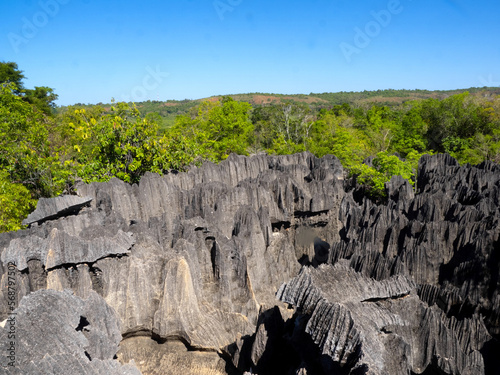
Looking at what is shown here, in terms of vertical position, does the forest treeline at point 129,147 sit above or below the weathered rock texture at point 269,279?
above

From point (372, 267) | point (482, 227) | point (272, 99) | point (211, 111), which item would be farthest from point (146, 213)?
point (272, 99)

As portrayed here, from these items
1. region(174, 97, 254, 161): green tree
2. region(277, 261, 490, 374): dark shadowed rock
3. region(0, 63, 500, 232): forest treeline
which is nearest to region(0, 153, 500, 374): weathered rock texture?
region(277, 261, 490, 374): dark shadowed rock

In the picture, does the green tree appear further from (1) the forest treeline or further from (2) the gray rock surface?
(2) the gray rock surface

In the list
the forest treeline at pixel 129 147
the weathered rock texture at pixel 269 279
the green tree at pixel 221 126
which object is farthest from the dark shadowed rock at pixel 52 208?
the green tree at pixel 221 126

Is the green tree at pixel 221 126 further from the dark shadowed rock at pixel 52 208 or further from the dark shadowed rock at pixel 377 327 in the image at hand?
the dark shadowed rock at pixel 377 327

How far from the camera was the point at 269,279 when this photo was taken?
12406mm

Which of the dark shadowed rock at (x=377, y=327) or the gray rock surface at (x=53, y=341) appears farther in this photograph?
the dark shadowed rock at (x=377, y=327)

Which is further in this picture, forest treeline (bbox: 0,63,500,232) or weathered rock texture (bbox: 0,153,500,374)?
forest treeline (bbox: 0,63,500,232)

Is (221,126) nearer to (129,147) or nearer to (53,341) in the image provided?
(129,147)

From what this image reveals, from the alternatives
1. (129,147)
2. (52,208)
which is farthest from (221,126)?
(52,208)

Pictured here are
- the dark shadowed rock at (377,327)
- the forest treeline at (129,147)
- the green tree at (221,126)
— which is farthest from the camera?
the green tree at (221,126)

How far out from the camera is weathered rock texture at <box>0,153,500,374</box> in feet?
20.0

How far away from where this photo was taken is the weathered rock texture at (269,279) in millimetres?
6105

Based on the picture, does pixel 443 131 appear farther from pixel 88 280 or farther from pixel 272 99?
pixel 272 99
